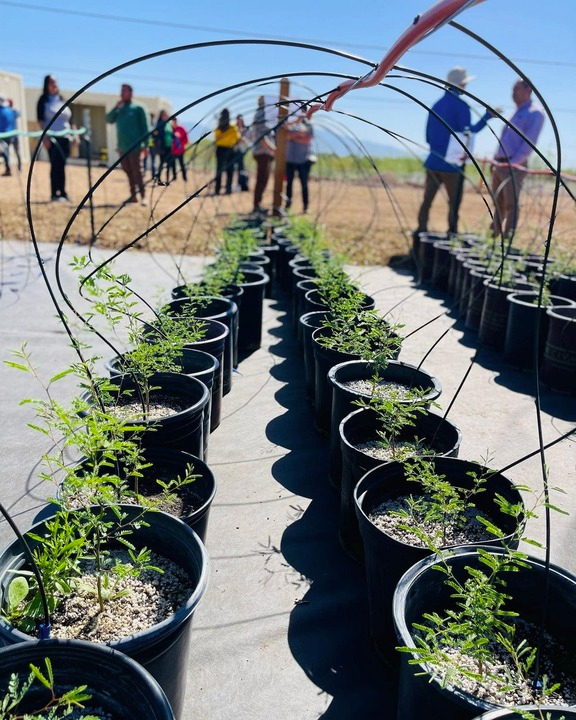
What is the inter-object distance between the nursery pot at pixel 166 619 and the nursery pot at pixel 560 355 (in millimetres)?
3013

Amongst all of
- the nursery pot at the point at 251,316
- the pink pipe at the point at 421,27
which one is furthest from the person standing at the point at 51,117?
the pink pipe at the point at 421,27

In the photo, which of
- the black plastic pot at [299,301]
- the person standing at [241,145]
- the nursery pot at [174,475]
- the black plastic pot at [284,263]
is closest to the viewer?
the nursery pot at [174,475]

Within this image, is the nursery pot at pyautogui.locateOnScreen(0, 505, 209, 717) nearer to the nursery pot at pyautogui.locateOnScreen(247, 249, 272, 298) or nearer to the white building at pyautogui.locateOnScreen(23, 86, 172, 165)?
the nursery pot at pyautogui.locateOnScreen(247, 249, 272, 298)

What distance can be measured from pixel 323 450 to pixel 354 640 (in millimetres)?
1226

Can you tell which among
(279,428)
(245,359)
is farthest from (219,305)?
(279,428)

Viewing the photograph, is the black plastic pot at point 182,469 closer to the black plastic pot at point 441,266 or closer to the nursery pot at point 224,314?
the nursery pot at point 224,314

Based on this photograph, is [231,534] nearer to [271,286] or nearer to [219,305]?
[219,305]

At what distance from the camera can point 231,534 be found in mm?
2297

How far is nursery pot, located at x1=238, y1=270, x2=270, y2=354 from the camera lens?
418 cm

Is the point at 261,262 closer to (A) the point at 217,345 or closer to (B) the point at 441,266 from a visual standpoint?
(A) the point at 217,345

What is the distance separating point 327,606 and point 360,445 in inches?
26.2

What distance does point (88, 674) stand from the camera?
1171mm

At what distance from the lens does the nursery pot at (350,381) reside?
8.32ft

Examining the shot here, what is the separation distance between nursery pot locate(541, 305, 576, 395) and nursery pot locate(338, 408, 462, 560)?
5.96ft
